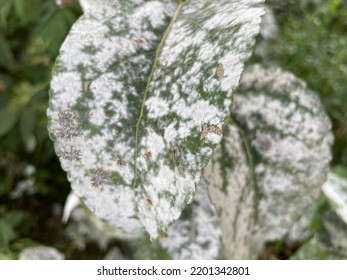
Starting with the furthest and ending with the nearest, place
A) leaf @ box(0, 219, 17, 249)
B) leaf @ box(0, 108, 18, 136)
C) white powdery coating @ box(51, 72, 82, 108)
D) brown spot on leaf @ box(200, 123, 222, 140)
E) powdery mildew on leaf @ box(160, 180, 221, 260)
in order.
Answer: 1. leaf @ box(0, 108, 18, 136)
2. leaf @ box(0, 219, 17, 249)
3. powdery mildew on leaf @ box(160, 180, 221, 260)
4. white powdery coating @ box(51, 72, 82, 108)
5. brown spot on leaf @ box(200, 123, 222, 140)

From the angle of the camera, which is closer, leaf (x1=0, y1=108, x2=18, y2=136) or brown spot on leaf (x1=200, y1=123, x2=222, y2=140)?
brown spot on leaf (x1=200, y1=123, x2=222, y2=140)

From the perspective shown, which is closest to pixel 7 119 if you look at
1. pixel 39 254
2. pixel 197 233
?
pixel 39 254

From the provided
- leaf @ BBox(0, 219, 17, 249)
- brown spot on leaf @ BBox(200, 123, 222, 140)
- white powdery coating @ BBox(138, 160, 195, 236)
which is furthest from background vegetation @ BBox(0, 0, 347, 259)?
brown spot on leaf @ BBox(200, 123, 222, 140)

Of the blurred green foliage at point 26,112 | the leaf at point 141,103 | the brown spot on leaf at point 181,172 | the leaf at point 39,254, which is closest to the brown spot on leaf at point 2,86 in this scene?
the blurred green foliage at point 26,112

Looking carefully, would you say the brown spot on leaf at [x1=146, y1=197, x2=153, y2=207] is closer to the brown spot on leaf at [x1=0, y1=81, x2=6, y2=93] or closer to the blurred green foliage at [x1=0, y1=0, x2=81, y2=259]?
the blurred green foliage at [x1=0, y1=0, x2=81, y2=259]

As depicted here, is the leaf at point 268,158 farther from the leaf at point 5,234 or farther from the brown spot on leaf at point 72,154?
the leaf at point 5,234
